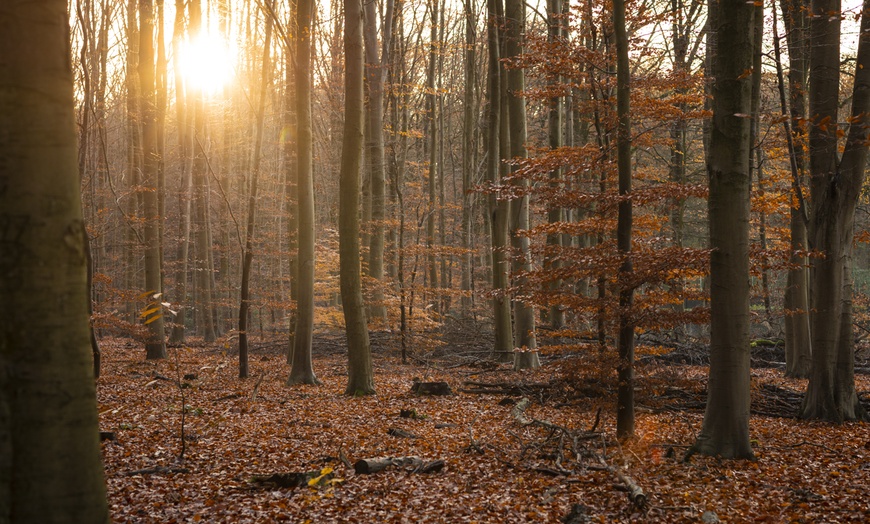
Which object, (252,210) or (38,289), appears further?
(252,210)

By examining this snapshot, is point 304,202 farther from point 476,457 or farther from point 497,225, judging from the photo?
point 476,457

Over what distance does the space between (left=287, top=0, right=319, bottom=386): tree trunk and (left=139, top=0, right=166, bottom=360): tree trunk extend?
16.5 ft

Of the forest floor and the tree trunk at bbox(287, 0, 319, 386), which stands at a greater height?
the tree trunk at bbox(287, 0, 319, 386)

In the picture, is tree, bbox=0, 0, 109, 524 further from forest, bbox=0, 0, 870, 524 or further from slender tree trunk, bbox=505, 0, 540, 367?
slender tree trunk, bbox=505, 0, 540, 367

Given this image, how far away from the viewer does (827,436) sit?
7.75m

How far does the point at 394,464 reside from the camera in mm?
6410

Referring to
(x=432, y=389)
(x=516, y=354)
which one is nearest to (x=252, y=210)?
(x=432, y=389)

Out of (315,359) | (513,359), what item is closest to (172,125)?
(315,359)

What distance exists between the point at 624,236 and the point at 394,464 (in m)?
3.51

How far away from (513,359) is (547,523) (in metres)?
10.1

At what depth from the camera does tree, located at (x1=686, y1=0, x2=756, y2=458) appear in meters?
6.29

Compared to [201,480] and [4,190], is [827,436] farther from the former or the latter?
[4,190]

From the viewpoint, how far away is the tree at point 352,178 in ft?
35.3

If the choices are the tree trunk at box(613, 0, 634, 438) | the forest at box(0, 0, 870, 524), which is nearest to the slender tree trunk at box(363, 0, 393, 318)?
the forest at box(0, 0, 870, 524)
